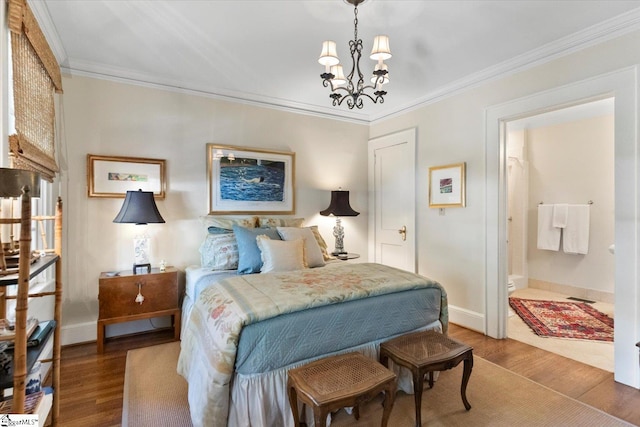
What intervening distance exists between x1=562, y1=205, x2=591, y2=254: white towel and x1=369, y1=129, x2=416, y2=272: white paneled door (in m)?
2.40

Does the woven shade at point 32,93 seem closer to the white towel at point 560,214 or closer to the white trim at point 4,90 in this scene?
the white trim at point 4,90

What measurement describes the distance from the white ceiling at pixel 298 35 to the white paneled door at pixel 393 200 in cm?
96

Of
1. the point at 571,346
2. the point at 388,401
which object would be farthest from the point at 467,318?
the point at 388,401

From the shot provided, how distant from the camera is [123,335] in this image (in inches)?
121

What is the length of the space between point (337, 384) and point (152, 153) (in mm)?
2911

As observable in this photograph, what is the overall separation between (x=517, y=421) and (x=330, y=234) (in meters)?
2.87

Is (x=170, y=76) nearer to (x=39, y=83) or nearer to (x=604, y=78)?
(x=39, y=83)

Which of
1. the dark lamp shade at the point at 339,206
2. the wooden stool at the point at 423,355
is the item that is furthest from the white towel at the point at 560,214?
the wooden stool at the point at 423,355

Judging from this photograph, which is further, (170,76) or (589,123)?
(589,123)

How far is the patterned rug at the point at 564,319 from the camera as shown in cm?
315

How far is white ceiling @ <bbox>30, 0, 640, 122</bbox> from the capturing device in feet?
7.06

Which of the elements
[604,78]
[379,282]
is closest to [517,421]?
[379,282]

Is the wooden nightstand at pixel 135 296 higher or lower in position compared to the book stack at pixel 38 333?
lower

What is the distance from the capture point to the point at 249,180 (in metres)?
3.74
